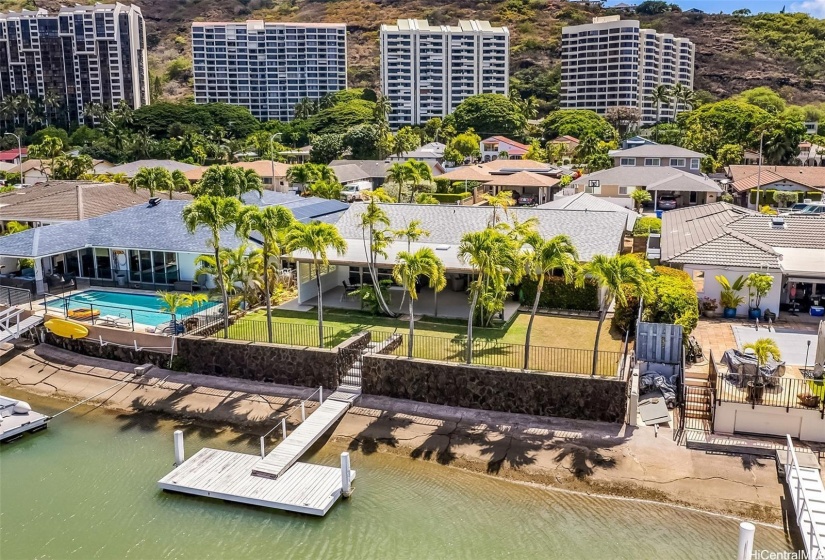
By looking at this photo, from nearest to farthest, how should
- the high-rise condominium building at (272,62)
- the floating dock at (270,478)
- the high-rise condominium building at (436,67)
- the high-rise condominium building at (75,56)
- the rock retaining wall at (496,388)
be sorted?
the floating dock at (270,478), the rock retaining wall at (496,388), the high-rise condominium building at (436,67), the high-rise condominium building at (75,56), the high-rise condominium building at (272,62)

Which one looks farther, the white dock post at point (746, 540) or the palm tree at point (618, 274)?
the palm tree at point (618, 274)

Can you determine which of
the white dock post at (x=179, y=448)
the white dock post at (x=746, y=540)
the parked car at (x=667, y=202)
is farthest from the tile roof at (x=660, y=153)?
the white dock post at (x=746, y=540)

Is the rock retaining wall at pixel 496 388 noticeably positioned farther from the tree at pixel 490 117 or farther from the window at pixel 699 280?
the tree at pixel 490 117

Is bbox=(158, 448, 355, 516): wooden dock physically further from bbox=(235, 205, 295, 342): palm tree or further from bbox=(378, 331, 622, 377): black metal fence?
bbox=(235, 205, 295, 342): palm tree

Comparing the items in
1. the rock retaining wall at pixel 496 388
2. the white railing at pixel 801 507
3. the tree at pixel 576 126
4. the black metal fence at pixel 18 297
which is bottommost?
the white railing at pixel 801 507

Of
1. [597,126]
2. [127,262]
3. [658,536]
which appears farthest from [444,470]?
[597,126]

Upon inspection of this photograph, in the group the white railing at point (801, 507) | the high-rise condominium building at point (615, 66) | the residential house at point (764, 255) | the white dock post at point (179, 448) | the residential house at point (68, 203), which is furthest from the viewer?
the high-rise condominium building at point (615, 66)

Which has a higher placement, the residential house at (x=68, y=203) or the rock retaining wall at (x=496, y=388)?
the residential house at (x=68, y=203)
